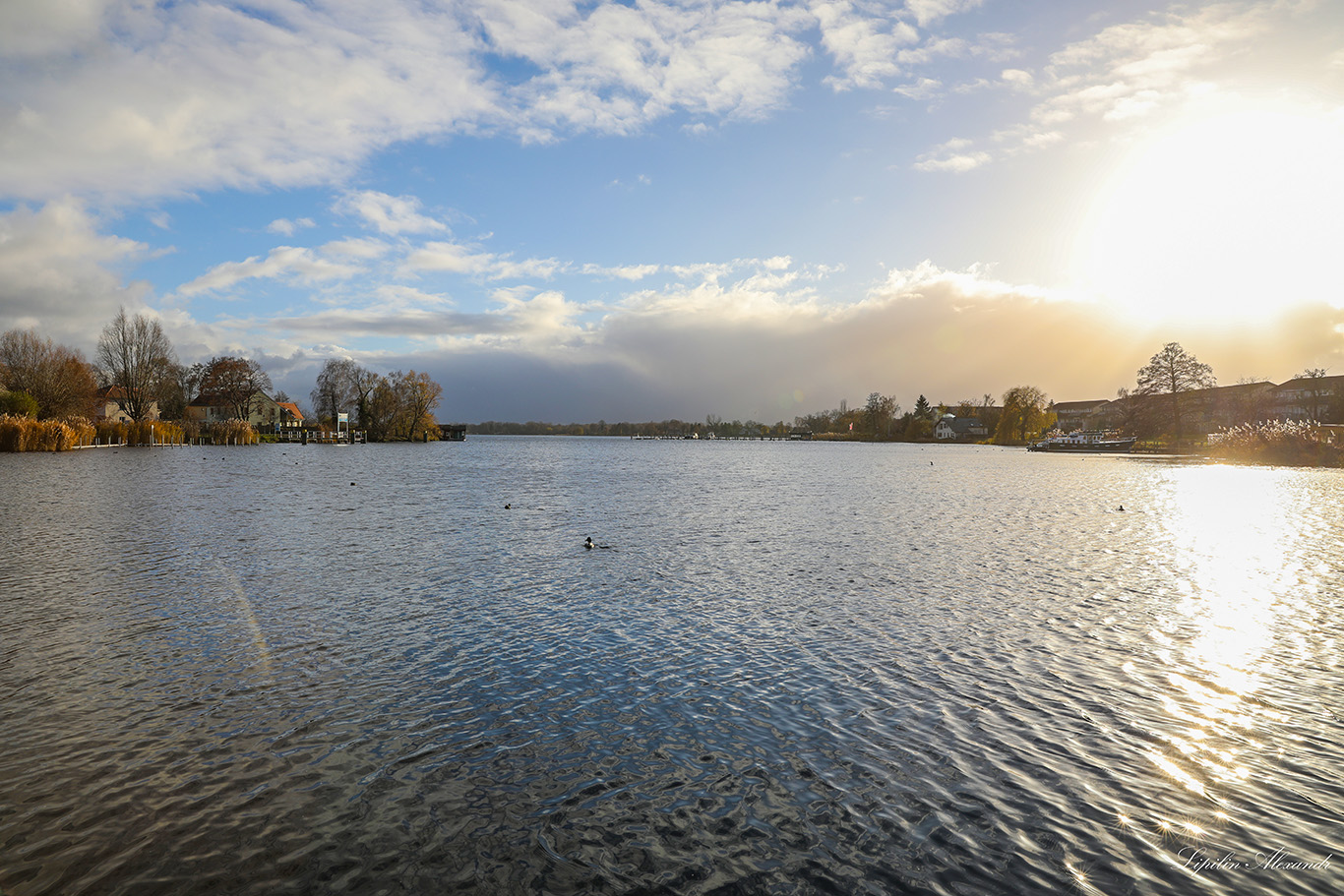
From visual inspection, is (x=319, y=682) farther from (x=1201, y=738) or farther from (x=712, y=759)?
(x=1201, y=738)

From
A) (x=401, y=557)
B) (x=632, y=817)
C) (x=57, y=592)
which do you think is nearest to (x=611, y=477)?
(x=401, y=557)

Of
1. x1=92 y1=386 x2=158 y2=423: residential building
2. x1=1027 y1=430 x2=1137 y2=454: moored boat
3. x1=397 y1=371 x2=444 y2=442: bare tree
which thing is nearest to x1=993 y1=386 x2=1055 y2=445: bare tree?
x1=1027 y1=430 x2=1137 y2=454: moored boat

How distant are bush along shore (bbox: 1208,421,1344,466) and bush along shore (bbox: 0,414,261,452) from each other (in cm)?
13031

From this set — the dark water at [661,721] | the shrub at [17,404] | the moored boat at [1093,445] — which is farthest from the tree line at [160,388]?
the moored boat at [1093,445]

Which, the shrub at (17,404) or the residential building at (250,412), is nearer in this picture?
the shrub at (17,404)

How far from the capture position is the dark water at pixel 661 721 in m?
5.60

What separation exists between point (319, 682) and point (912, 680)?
332 inches

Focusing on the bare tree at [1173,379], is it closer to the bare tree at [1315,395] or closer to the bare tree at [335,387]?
the bare tree at [1315,395]

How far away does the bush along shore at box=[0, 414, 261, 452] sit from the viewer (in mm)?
70500

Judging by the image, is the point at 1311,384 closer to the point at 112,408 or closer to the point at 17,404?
the point at 17,404

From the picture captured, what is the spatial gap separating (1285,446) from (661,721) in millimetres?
89967

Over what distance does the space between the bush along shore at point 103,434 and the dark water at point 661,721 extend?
7040cm

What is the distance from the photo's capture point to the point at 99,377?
5379 inches

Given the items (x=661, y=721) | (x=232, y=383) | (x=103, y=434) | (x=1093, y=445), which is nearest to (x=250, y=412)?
(x=232, y=383)
